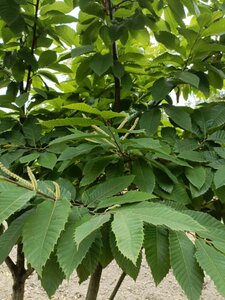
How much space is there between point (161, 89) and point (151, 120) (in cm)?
9

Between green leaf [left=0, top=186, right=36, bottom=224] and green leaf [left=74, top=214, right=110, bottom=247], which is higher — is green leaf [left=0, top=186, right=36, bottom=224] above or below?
above

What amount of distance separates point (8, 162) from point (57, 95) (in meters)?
0.38

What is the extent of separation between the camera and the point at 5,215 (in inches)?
19.7

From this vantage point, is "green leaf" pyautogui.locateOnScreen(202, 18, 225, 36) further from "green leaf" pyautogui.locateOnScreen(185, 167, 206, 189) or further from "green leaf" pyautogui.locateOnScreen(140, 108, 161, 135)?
"green leaf" pyautogui.locateOnScreen(185, 167, 206, 189)

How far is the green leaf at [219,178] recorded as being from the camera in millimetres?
765

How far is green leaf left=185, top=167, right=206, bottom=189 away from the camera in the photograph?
802 mm

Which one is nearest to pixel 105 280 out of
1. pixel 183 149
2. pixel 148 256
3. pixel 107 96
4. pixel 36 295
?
pixel 36 295

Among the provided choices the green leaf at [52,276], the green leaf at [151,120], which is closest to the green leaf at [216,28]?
the green leaf at [151,120]

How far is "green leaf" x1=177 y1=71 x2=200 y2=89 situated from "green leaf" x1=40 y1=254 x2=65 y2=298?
1.82ft

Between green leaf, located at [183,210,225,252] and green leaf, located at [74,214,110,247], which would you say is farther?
green leaf, located at [183,210,225,252]

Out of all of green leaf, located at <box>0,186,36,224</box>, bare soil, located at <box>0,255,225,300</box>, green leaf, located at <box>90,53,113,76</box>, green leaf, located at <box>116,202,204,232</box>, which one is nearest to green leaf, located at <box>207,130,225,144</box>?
green leaf, located at <box>90,53,113,76</box>

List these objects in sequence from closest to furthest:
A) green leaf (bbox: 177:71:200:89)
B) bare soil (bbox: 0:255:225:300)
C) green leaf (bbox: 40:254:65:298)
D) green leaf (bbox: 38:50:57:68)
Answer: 1. green leaf (bbox: 40:254:65:298)
2. green leaf (bbox: 177:71:200:89)
3. green leaf (bbox: 38:50:57:68)
4. bare soil (bbox: 0:255:225:300)

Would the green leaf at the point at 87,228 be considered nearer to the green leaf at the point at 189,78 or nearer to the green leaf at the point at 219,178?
the green leaf at the point at 219,178

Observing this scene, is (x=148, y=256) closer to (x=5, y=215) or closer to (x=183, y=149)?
(x=5, y=215)
